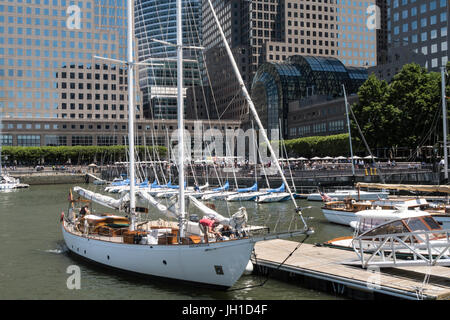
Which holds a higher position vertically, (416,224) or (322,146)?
(322,146)

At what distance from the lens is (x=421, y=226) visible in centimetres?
2572

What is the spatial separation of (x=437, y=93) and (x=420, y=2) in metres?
71.3

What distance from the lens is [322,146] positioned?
4466 inches

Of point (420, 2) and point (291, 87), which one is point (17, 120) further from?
point (420, 2)

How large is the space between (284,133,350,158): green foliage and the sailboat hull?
3269 inches

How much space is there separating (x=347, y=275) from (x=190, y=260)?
724cm

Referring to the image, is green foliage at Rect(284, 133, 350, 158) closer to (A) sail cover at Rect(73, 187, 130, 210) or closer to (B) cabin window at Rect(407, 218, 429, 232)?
(A) sail cover at Rect(73, 187, 130, 210)

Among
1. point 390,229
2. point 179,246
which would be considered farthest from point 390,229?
point 179,246

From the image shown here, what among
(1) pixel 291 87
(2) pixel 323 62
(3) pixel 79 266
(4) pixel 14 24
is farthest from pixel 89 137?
(3) pixel 79 266

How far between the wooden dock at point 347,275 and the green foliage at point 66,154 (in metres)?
126

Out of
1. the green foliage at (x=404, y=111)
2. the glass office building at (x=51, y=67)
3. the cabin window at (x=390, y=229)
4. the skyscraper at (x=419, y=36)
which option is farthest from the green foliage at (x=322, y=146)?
the cabin window at (x=390, y=229)

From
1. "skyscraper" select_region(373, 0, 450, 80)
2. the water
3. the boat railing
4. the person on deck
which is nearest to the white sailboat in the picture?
the person on deck

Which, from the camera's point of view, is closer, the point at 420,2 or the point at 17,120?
the point at 420,2
